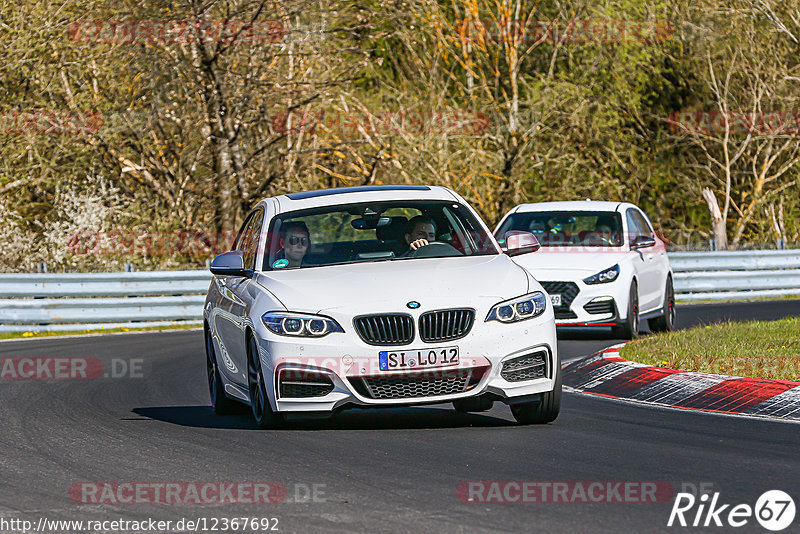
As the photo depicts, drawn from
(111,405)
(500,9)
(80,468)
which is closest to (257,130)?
(500,9)

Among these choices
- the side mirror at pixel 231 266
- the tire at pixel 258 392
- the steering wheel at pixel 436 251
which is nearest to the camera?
the tire at pixel 258 392

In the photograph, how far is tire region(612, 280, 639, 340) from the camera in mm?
16969

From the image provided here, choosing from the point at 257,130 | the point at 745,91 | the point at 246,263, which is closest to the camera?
the point at 246,263

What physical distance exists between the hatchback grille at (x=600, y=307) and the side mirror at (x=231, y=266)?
7.37 m

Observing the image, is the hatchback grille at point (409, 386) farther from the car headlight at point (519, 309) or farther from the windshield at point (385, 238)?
the windshield at point (385, 238)

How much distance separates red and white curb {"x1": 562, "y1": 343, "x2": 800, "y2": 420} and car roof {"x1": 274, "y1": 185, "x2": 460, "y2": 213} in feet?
7.22

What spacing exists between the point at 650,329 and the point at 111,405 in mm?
9026

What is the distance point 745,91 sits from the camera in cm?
3584

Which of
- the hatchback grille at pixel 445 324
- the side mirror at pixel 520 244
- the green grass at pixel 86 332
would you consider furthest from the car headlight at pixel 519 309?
the green grass at pixel 86 332

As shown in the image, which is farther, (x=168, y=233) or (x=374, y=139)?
(x=374, y=139)

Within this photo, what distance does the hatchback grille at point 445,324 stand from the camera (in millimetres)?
8883

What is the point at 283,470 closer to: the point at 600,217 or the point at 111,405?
the point at 111,405

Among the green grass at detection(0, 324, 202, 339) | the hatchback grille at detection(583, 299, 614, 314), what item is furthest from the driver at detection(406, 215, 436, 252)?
the green grass at detection(0, 324, 202, 339)

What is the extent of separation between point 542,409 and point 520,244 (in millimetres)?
1316
